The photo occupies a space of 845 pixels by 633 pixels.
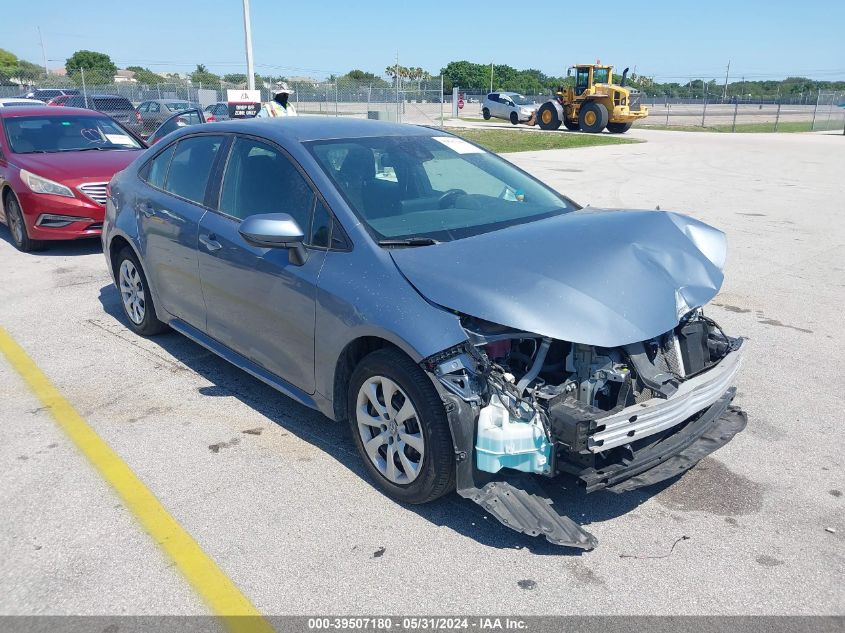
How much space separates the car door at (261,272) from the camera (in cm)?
378

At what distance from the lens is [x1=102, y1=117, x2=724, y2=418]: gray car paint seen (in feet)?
10.1

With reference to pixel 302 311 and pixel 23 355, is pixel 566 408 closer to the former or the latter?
pixel 302 311

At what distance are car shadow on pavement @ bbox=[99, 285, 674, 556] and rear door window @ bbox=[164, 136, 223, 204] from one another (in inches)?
48.8

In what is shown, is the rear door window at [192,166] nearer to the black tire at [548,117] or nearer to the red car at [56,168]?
the red car at [56,168]

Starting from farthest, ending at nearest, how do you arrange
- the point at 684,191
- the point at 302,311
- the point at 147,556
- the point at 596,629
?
the point at 684,191, the point at 302,311, the point at 147,556, the point at 596,629

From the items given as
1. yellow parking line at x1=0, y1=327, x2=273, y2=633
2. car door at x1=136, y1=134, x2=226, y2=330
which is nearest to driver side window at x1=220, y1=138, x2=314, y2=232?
car door at x1=136, y1=134, x2=226, y2=330

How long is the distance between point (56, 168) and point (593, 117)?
85.0 ft

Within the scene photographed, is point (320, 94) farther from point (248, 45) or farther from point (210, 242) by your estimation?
point (210, 242)

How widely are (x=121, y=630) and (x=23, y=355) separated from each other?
3515 mm

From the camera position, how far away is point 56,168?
331 inches

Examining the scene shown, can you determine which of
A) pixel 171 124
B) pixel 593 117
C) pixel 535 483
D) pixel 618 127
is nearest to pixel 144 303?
pixel 535 483

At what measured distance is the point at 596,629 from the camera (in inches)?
105

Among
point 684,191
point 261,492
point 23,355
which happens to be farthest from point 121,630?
point 684,191

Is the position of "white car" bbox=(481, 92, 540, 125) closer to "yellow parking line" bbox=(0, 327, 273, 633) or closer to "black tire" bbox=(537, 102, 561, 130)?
"black tire" bbox=(537, 102, 561, 130)
